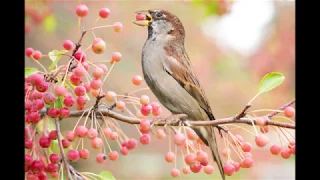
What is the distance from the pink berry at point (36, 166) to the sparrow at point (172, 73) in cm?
33

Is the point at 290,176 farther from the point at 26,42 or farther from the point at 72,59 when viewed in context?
the point at 26,42

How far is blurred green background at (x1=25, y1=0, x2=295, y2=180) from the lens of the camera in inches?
46.8

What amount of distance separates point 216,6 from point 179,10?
0.11 m

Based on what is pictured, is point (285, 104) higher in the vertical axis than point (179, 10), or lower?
lower

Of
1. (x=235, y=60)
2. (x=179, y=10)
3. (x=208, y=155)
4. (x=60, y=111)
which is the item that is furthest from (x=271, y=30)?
(x=60, y=111)

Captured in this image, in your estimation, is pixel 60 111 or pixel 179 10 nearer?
pixel 60 111

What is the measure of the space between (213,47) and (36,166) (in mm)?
566

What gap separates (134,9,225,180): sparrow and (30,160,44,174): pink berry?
0.33 metres

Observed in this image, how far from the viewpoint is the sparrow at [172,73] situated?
1.16 m

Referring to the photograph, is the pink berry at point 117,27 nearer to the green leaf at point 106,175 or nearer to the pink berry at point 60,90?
the pink berry at point 60,90

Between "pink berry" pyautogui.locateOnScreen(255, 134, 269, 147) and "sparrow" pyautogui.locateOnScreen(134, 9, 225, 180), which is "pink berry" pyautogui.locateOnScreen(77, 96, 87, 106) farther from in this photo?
"pink berry" pyautogui.locateOnScreen(255, 134, 269, 147)

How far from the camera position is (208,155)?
46.8 inches

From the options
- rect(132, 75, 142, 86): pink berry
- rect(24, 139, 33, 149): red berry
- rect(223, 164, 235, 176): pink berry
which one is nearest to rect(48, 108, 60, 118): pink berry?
rect(24, 139, 33, 149): red berry

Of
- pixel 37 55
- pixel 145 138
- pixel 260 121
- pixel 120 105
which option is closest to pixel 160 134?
pixel 145 138
